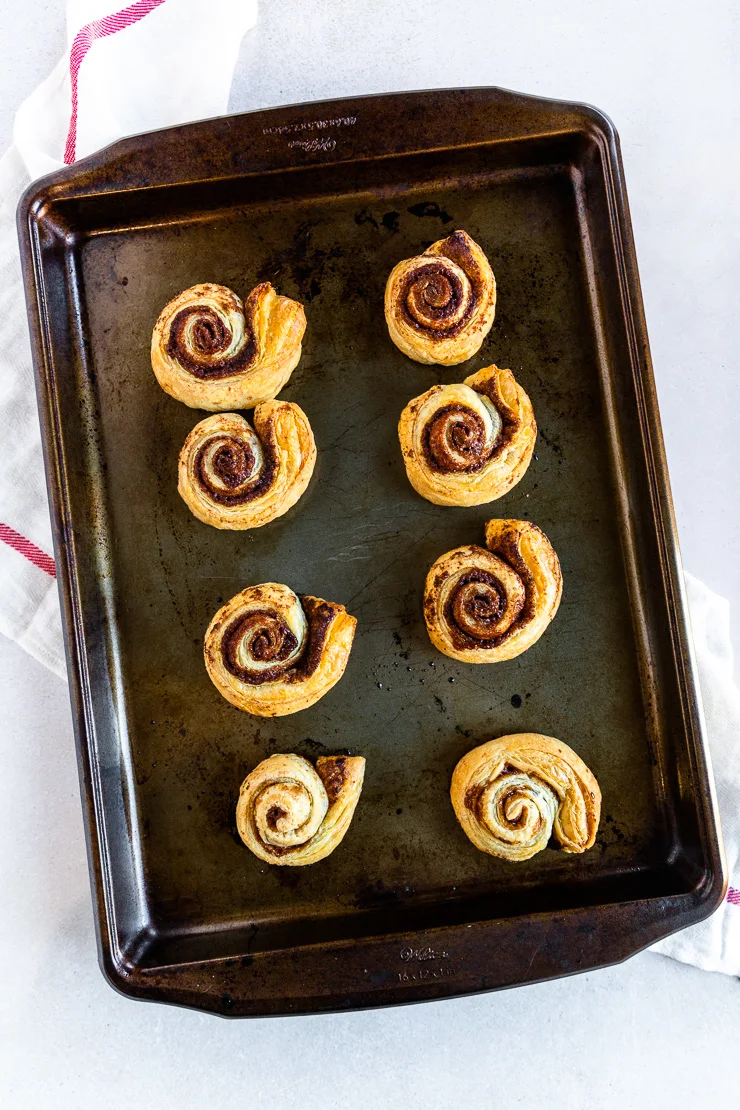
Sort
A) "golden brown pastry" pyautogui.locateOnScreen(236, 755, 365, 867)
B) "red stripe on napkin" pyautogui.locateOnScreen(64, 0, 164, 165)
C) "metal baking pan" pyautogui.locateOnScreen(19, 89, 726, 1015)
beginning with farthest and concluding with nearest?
"red stripe on napkin" pyautogui.locateOnScreen(64, 0, 164, 165) < "metal baking pan" pyautogui.locateOnScreen(19, 89, 726, 1015) < "golden brown pastry" pyautogui.locateOnScreen(236, 755, 365, 867)

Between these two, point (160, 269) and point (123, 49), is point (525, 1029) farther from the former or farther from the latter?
point (123, 49)

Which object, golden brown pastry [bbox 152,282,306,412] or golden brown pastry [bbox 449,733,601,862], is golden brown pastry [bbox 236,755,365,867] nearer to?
golden brown pastry [bbox 449,733,601,862]

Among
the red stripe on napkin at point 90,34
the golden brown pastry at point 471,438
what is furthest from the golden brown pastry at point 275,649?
the red stripe on napkin at point 90,34

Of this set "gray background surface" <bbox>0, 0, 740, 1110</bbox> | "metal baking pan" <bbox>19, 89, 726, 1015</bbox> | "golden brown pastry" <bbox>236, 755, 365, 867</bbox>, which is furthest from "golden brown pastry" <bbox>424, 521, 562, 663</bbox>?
"gray background surface" <bbox>0, 0, 740, 1110</bbox>

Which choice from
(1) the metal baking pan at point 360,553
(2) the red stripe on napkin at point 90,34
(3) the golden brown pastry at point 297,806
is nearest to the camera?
(3) the golden brown pastry at point 297,806

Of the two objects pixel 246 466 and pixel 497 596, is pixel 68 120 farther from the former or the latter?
pixel 497 596

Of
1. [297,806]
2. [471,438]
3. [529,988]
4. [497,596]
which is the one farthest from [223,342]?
[529,988]

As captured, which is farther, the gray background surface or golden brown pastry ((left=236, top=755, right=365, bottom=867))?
the gray background surface

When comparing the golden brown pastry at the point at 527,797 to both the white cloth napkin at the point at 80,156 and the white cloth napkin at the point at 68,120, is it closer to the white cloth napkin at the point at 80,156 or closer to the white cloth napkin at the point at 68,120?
the white cloth napkin at the point at 80,156
